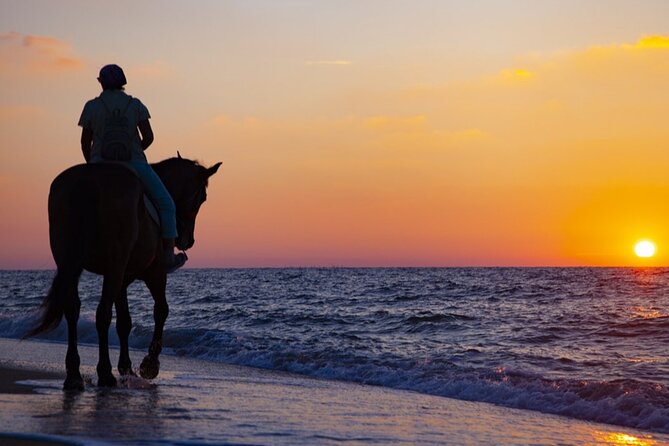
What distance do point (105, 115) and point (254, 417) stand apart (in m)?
3.48

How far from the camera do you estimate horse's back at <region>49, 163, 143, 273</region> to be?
7523mm

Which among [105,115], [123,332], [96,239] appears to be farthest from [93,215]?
[123,332]

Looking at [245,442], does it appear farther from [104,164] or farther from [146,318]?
[146,318]

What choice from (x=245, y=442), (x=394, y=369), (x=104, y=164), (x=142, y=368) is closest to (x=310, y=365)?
(x=394, y=369)

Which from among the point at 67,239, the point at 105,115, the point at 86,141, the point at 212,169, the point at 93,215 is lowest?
the point at 67,239

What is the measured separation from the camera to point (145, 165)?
853 centimetres

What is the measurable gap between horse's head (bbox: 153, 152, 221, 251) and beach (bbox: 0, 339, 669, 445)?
1.74m

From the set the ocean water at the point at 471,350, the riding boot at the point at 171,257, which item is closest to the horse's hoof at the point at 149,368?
the riding boot at the point at 171,257

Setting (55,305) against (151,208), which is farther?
(151,208)

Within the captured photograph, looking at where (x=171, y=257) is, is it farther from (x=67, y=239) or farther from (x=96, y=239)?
(x=67, y=239)

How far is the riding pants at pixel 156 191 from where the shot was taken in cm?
847

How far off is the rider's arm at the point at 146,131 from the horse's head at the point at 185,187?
86cm

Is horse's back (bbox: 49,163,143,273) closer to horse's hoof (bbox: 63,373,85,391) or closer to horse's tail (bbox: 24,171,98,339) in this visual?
horse's tail (bbox: 24,171,98,339)

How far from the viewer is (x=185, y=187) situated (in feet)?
31.1
